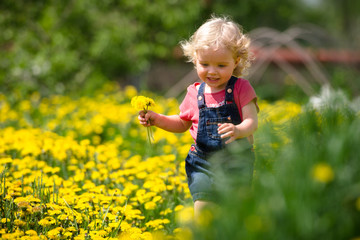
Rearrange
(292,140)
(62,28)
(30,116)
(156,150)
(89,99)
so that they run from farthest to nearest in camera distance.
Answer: (62,28), (89,99), (30,116), (156,150), (292,140)

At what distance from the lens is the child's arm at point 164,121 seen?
2.52 metres

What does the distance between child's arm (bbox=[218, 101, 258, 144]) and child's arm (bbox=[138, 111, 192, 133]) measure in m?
0.43

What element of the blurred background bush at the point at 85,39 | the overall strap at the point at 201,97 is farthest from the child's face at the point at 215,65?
the blurred background bush at the point at 85,39

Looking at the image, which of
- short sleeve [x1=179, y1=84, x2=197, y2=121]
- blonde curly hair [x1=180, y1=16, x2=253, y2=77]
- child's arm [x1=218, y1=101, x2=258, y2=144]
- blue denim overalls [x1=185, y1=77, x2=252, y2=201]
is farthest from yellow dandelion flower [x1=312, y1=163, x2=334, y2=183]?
short sleeve [x1=179, y1=84, x2=197, y2=121]

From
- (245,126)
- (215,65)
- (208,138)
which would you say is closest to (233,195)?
(245,126)

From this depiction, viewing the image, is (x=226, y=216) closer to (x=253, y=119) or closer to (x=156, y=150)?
(x=253, y=119)

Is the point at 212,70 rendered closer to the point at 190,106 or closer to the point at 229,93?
the point at 229,93

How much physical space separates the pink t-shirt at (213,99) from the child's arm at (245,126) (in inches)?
1.7

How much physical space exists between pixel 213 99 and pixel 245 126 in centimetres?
31

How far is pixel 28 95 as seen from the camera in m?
8.38

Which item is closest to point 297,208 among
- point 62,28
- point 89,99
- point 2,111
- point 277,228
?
point 277,228

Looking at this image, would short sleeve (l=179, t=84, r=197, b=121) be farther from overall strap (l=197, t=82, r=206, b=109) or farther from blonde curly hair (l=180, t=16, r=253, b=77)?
blonde curly hair (l=180, t=16, r=253, b=77)

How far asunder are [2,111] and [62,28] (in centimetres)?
336

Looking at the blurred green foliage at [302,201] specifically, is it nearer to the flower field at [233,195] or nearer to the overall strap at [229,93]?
the flower field at [233,195]
